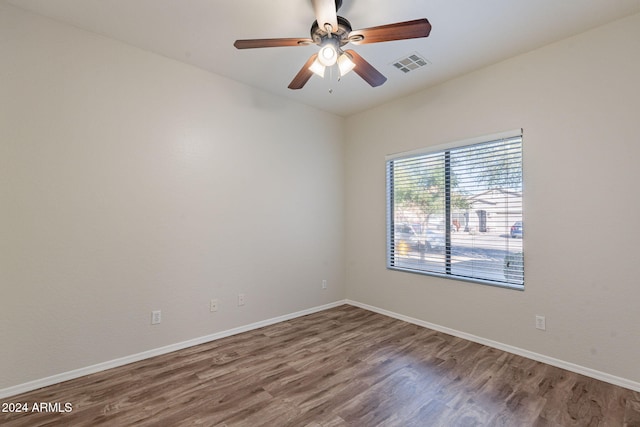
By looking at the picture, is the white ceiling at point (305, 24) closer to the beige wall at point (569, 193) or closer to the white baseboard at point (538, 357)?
the beige wall at point (569, 193)

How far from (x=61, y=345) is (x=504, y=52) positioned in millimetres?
4552

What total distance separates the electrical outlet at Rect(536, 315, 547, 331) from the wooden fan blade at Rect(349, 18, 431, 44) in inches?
101

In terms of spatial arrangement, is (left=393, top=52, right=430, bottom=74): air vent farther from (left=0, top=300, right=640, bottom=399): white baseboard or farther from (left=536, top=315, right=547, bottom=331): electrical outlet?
(left=0, top=300, right=640, bottom=399): white baseboard

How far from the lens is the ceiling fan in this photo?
177 cm

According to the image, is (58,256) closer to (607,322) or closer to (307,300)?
(307,300)

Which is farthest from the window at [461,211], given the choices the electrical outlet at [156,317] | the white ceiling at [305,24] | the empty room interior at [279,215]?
the electrical outlet at [156,317]

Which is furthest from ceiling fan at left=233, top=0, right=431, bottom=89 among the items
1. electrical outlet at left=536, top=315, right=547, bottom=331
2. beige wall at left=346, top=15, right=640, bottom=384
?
electrical outlet at left=536, top=315, right=547, bottom=331

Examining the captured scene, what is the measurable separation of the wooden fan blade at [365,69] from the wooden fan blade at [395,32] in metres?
0.12

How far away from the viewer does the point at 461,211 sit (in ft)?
10.7

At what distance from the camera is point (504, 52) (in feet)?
8.96

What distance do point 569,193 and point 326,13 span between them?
2.45m

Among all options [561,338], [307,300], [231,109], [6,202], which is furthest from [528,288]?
[6,202]

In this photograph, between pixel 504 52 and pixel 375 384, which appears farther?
pixel 504 52

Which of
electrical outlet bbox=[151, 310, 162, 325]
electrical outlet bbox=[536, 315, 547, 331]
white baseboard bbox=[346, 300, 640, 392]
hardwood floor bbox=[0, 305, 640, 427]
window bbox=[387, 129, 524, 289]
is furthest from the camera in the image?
window bbox=[387, 129, 524, 289]
